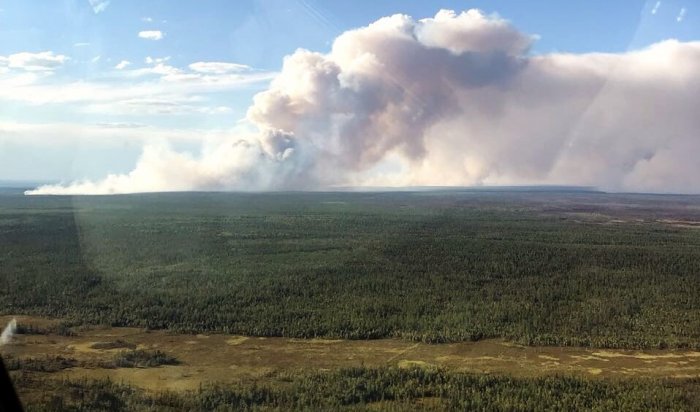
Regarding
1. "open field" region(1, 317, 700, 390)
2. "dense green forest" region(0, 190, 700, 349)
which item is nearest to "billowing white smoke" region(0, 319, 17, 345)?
"open field" region(1, 317, 700, 390)

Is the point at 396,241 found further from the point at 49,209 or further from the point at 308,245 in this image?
the point at 49,209

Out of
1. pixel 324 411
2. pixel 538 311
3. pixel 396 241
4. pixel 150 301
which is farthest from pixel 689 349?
pixel 396 241

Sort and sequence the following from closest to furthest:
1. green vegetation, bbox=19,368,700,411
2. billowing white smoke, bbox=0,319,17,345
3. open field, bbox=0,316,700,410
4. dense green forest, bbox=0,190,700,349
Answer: green vegetation, bbox=19,368,700,411 → open field, bbox=0,316,700,410 → billowing white smoke, bbox=0,319,17,345 → dense green forest, bbox=0,190,700,349

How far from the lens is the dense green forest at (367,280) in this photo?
35969 mm

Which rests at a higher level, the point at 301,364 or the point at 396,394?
the point at 396,394

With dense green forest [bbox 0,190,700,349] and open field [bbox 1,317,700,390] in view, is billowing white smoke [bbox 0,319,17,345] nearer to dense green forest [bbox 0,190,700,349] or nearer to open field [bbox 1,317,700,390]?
open field [bbox 1,317,700,390]

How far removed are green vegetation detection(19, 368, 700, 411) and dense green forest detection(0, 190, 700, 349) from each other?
7.78 m

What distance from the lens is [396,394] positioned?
2372cm

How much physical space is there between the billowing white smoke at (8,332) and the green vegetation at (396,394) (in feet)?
27.9

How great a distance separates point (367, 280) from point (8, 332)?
24822 millimetres

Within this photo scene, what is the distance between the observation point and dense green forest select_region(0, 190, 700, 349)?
118 feet

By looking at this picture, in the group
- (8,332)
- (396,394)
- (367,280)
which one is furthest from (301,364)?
(367,280)

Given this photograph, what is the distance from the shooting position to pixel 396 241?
75.6 metres

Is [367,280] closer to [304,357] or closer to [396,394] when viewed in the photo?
[304,357]
